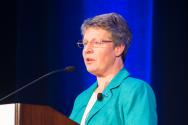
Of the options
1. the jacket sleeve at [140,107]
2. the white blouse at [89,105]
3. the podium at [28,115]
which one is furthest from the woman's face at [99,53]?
the podium at [28,115]

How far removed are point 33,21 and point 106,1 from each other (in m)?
0.63

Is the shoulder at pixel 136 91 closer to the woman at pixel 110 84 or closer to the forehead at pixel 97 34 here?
the woman at pixel 110 84

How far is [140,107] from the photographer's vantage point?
214cm

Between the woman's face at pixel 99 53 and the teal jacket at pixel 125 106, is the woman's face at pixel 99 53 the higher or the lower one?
the higher one

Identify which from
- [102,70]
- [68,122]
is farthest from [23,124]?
[102,70]

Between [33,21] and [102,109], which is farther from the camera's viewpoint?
[33,21]

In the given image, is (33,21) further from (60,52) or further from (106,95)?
(106,95)

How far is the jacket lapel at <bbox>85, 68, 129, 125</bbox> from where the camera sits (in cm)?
223

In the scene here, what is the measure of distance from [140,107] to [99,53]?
0.39 m

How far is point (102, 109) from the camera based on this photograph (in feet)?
7.29

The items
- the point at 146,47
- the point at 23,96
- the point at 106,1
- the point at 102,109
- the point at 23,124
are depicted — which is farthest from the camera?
the point at 23,96

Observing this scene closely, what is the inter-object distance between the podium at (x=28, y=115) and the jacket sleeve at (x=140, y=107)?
45 cm

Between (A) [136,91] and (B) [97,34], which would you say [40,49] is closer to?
(B) [97,34]

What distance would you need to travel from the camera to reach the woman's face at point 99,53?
2391 mm
